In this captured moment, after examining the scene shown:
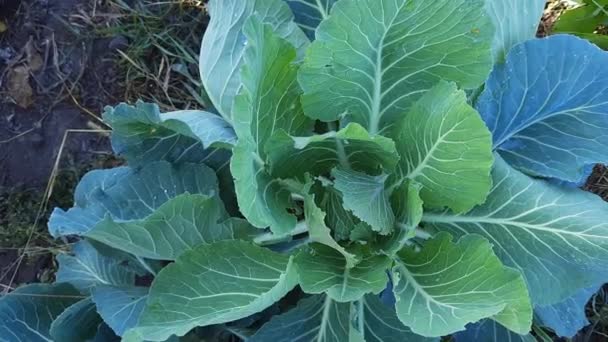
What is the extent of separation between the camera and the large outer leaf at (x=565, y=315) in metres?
1.37

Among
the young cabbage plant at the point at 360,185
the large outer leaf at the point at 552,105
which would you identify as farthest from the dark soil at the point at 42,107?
the large outer leaf at the point at 552,105

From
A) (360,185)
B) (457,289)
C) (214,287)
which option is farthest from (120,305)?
(457,289)

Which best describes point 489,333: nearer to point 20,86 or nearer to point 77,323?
point 77,323

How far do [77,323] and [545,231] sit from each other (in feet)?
2.86

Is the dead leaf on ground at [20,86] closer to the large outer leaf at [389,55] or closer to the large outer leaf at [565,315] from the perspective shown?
the large outer leaf at [389,55]

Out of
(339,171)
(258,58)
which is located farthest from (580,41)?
(258,58)

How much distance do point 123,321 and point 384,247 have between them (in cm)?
46

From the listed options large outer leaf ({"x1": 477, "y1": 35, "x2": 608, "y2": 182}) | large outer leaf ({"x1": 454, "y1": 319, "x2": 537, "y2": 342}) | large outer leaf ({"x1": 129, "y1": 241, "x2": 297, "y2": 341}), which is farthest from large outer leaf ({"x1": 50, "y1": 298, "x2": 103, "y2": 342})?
large outer leaf ({"x1": 477, "y1": 35, "x2": 608, "y2": 182})

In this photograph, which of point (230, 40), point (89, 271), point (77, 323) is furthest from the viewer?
point (89, 271)

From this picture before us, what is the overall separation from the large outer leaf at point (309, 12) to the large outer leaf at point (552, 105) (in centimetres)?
31

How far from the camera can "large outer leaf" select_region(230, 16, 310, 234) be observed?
3.34 feet

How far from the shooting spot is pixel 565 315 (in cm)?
139

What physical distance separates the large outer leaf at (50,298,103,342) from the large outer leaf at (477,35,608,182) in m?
0.83

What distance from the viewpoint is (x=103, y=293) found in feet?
4.42
